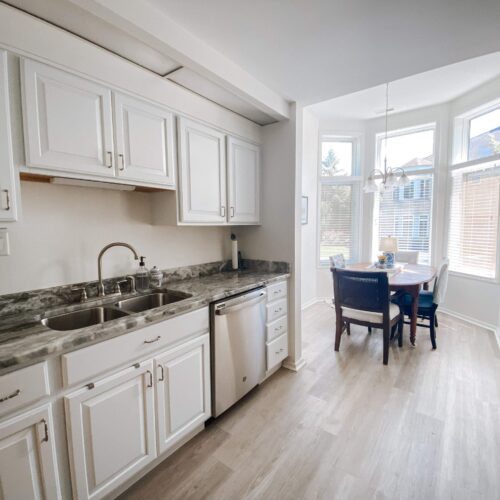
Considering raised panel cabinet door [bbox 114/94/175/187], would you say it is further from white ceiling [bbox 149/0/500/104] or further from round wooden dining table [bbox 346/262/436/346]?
round wooden dining table [bbox 346/262/436/346]

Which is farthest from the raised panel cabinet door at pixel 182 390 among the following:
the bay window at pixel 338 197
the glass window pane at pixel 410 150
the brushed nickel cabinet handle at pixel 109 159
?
the glass window pane at pixel 410 150

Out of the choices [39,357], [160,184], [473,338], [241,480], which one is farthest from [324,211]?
[39,357]

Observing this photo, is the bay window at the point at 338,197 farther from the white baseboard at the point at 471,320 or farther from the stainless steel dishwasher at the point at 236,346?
the stainless steel dishwasher at the point at 236,346

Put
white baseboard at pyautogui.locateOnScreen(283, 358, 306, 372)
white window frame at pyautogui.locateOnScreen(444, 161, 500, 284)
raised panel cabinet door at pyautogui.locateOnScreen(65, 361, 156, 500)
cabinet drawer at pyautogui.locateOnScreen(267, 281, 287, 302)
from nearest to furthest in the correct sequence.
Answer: raised panel cabinet door at pyautogui.locateOnScreen(65, 361, 156, 500) < cabinet drawer at pyautogui.locateOnScreen(267, 281, 287, 302) < white baseboard at pyautogui.locateOnScreen(283, 358, 306, 372) < white window frame at pyautogui.locateOnScreen(444, 161, 500, 284)

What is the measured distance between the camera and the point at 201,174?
81.8 inches

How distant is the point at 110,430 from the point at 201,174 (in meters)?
1.66

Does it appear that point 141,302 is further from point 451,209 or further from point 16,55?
point 451,209

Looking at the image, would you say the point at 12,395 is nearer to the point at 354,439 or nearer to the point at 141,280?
the point at 141,280

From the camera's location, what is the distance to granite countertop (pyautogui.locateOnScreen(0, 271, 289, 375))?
39.9 inches

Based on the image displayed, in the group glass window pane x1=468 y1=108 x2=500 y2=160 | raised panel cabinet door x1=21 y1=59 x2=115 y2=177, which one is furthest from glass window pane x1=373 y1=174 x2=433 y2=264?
raised panel cabinet door x1=21 y1=59 x2=115 y2=177

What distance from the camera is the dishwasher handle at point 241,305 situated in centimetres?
182

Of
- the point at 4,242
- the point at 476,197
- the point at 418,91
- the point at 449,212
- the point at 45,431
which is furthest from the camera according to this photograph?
the point at 449,212

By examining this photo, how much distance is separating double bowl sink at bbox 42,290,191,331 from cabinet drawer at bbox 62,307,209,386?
20cm

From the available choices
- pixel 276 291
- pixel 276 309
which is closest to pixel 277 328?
pixel 276 309
